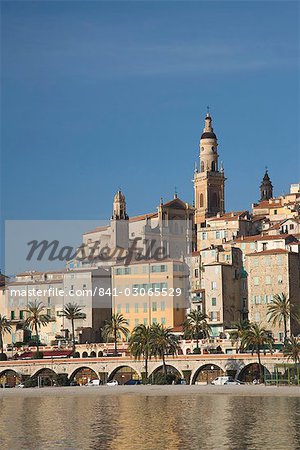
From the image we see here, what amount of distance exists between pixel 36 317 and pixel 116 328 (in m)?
13.2

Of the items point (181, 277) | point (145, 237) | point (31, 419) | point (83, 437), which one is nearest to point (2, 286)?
point (145, 237)

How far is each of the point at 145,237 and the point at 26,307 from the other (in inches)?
737

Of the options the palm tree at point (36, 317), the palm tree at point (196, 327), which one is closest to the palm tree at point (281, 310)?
the palm tree at point (196, 327)

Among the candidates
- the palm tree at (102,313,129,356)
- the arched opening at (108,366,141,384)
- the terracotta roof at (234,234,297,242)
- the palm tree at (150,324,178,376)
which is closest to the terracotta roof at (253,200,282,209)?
the terracotta roof at (234,234,297,242)

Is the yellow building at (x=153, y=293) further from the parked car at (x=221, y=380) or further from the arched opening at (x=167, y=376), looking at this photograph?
the parked car at (x=221, y=380)

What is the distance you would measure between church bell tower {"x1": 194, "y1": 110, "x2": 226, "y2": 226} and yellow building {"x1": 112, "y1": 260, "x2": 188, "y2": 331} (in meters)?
28.4

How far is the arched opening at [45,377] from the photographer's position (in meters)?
114

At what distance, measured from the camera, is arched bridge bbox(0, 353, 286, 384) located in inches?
4055

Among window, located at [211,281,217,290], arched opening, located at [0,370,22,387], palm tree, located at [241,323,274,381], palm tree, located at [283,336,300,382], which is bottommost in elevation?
arched opening, located at [0,370,22,387]

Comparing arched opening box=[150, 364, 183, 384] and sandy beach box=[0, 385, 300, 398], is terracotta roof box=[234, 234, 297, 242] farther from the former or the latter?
sandy beach box=[0, 385, 300, 398]

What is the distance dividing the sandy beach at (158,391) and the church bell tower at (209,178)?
58.0 m

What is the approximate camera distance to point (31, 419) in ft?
250

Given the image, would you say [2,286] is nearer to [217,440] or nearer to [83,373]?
[83,373]

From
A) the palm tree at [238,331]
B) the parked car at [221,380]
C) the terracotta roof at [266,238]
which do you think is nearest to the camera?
the parked car at [221,380]
